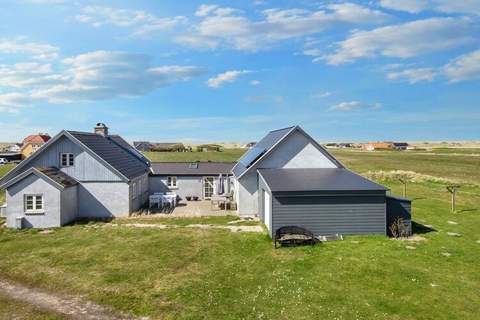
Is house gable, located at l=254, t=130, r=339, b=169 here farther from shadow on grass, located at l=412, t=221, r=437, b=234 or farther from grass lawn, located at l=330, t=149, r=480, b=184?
grass lawn, located at l=330, t=149, r=480, b=184

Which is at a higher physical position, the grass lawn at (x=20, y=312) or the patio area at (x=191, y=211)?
the patio area at (x=191, y=211)

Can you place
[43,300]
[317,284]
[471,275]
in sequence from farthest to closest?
[471,275]
[317,284]
[43,300]

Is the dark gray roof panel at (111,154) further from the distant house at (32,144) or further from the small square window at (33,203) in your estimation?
the distant house at (32,144)

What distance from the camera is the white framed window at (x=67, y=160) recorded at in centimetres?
2714

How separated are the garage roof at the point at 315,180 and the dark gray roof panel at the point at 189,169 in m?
11.3

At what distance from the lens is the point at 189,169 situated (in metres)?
37.4

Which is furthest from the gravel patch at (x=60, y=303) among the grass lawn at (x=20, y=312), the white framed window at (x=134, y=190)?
the white framed window at (x=134, y=190)

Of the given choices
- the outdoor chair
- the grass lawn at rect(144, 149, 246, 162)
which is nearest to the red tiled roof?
the grass lawn at rect(144, 149, 246, 162)

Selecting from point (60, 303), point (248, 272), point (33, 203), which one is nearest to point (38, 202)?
point (33, 203)

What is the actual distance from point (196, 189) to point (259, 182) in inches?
471

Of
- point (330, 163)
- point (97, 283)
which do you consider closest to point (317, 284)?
point (97, 283)

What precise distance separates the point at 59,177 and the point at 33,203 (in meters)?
2.49

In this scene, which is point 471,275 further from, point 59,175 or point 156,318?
point 59,175

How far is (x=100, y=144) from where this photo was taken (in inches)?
1172
